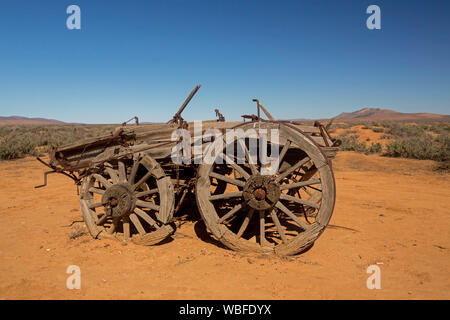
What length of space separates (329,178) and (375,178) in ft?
23.0

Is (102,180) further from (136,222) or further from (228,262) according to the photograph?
(228,262)

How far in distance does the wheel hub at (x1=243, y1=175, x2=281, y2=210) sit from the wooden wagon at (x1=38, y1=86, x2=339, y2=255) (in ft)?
0.04

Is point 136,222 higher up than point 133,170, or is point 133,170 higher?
point 133,170

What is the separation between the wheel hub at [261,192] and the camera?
3.47m

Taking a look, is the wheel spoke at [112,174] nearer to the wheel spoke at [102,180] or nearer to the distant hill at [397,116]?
the wheel spoke at [102,180]

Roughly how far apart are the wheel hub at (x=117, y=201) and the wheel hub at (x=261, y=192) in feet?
5.87

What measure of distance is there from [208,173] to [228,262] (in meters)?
1.24

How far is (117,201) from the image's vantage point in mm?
3910
